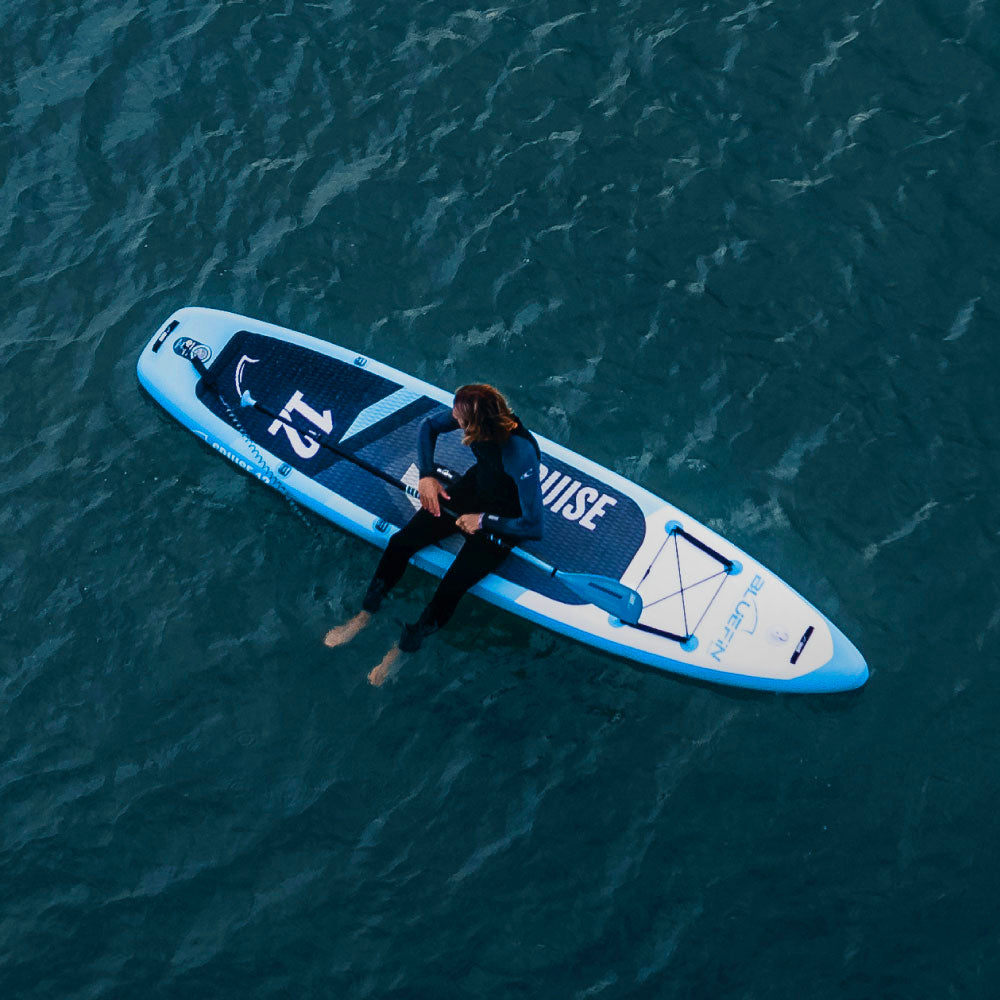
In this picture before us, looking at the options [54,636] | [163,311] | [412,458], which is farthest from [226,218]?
[54,636]

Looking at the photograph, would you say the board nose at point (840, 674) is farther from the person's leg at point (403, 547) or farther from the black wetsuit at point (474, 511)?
the person's leg at point (403, 547)

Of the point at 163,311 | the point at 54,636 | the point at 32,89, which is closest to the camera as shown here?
the point at 54,636

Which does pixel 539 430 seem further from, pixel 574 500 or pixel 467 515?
pixel 467 515

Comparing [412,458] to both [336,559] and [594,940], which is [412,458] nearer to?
[336,559]

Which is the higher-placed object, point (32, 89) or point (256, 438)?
point (32, 89)

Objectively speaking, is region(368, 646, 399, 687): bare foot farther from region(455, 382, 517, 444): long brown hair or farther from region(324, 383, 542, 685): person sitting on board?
region(455, 382, 517, 444): long brown hair

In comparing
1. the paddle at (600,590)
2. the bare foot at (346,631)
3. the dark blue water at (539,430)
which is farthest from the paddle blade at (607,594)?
the bare foot at (346,631)

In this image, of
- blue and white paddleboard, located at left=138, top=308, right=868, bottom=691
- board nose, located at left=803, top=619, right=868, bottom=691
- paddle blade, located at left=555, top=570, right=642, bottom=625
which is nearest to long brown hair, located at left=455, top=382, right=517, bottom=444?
blue and white paddleboard, located at left=138, top=308, right=868, bottom=691

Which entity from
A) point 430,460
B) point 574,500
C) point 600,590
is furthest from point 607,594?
point 430,460
